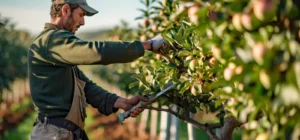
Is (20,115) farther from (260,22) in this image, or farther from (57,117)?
(260,22)

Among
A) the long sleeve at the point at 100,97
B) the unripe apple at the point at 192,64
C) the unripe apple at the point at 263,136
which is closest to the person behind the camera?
the unripe apple at the point at 263,136

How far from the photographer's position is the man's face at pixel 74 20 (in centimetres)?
328

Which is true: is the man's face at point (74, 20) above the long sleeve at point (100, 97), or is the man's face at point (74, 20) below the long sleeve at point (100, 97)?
above

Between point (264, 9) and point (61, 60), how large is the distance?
1761 mm

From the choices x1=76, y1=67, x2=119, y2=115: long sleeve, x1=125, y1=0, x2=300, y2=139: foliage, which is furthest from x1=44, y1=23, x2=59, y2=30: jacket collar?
x1=125, y1=0, x2=300, y2=139: foliage

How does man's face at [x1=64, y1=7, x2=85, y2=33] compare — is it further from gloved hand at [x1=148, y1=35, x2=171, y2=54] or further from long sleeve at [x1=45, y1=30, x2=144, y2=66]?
gloved hand at [x1=148, y1=35, x2=171, y2=54]

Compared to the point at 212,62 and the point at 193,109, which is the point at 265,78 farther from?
the point at 193,109

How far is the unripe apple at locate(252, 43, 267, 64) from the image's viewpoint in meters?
1.32

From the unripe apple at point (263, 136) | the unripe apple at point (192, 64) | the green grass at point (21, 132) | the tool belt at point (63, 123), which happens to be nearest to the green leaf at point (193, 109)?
the tool belt at point (63, 123)

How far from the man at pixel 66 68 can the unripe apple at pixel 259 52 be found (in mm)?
1397

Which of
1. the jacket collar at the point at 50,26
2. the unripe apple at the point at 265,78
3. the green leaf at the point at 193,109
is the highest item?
the jacket collar at the point at 50,26

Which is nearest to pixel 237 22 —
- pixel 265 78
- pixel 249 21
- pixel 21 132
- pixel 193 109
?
pixel 249 21

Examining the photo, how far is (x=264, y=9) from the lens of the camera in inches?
52.0

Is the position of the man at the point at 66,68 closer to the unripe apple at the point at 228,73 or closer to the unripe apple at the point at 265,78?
the unripe apple at the point at 228,73
